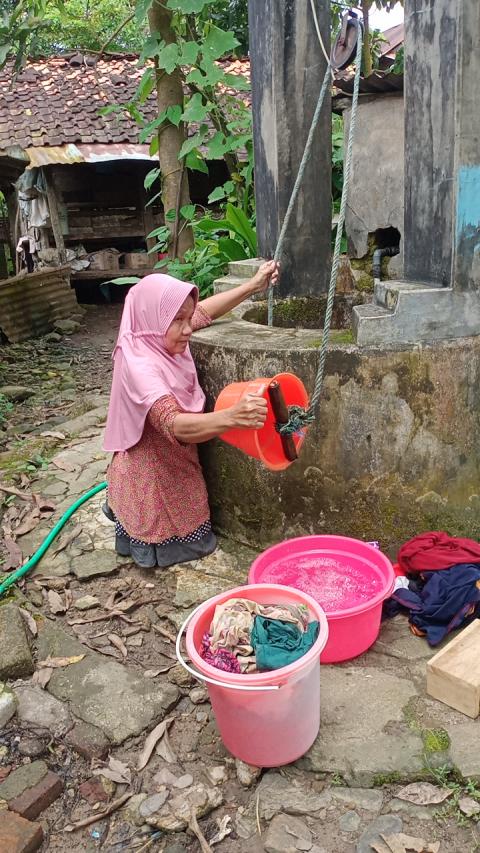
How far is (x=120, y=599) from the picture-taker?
3369 mm

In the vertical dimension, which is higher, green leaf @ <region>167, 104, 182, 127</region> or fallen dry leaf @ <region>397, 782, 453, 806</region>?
green leaf @ <region>167, 104, 182, 127</region>

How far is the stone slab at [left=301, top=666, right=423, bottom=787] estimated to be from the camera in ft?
7.38

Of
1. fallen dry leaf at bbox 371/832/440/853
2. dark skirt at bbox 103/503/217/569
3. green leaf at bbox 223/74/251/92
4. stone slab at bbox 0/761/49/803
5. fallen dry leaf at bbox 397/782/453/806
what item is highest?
green leaf at bbox 223/74/251/92

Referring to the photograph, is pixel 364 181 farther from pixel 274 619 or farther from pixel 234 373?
pixel 274 619

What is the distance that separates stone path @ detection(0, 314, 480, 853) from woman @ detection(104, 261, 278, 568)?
302mm

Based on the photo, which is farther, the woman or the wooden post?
the wooden post

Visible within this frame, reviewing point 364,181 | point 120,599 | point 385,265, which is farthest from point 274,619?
point 364,181

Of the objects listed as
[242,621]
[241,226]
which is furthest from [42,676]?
[241,226]

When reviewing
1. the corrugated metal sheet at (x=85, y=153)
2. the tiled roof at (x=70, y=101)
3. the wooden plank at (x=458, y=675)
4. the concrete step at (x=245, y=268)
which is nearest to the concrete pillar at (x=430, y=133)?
the concrete step at (x=245, y=268)

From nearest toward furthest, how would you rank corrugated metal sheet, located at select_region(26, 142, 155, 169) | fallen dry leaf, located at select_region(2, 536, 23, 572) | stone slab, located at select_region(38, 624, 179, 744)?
stone slab, located at select_region(38, 624, 179, 744)
fallen dry leaf, located at select_region(2, 536, 23, 572)
corrugated metal sheet, located at select_region(26, 142, 155, 169)

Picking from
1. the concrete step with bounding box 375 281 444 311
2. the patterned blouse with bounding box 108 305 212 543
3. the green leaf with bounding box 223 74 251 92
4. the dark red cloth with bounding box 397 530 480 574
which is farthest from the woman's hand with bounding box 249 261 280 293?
the green leaf with bounding box 223 74 251 92

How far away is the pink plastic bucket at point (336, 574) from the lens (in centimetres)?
273

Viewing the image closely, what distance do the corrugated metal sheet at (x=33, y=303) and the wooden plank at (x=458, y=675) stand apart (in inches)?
340

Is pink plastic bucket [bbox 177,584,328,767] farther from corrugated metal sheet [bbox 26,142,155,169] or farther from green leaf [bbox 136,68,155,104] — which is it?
corrugated metal sheet [bbox 26,142,155,169]
